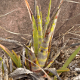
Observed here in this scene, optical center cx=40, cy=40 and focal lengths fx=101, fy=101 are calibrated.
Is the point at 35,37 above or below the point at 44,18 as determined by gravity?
below

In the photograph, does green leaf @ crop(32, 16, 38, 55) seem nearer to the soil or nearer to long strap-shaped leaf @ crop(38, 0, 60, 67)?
long strap-shaped leaf @ crop(38, 0, 60, 67)

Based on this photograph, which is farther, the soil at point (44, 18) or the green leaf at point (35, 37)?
the soil at point (44, 18)

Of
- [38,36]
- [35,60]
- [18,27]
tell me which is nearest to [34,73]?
[35,60]

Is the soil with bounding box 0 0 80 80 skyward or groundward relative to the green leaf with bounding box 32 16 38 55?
skyward

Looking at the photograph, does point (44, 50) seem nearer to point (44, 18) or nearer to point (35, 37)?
point (35, 37)

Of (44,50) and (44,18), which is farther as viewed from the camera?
(44,18)

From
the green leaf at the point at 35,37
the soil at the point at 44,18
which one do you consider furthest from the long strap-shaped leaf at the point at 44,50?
the soil at the point at 44,18

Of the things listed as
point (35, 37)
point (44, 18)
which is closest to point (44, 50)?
point (35, 37)

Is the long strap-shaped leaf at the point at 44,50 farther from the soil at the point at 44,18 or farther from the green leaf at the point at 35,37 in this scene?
the soil at the point at 44,18

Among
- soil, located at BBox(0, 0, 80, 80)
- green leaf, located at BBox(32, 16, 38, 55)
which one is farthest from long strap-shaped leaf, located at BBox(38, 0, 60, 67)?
soil, located at BBox(0, 0, 80, 80)

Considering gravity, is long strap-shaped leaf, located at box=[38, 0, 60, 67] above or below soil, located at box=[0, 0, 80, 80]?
below

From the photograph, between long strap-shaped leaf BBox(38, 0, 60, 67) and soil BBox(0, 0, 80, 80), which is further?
soil BBox(0, 0, 80, 80)

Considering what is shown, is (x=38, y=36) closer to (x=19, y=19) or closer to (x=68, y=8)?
(x=19, y=19)

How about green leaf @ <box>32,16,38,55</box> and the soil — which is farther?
the soil
